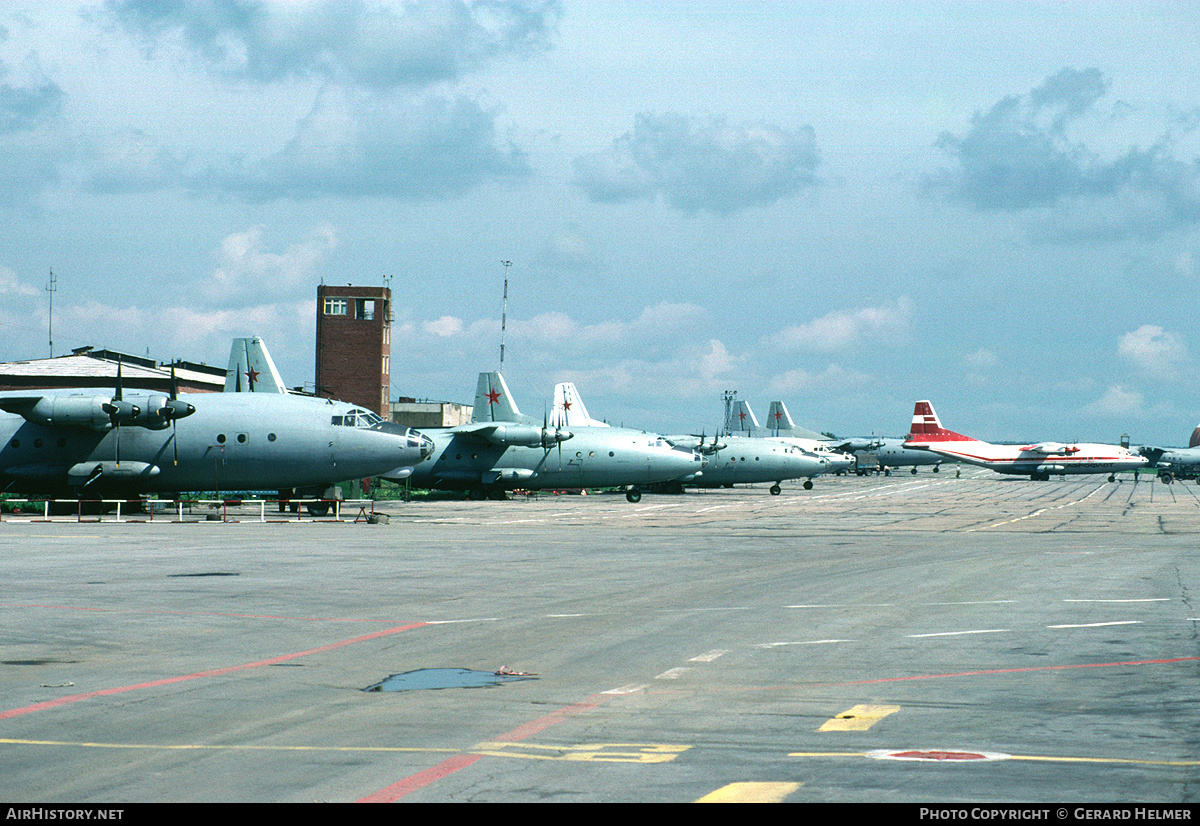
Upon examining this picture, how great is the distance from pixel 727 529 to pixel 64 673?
31119 millimetres

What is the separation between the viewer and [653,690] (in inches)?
478

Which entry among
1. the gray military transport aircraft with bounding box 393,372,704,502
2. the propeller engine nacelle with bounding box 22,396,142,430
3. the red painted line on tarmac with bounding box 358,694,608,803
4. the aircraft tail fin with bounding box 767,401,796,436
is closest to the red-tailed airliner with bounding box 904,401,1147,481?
the aircraft tail fin with bounding box 767,401,796,436

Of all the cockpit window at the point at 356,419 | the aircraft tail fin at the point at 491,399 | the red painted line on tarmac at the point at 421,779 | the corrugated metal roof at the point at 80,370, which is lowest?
the red painted line on tarmac at the point at 421,779

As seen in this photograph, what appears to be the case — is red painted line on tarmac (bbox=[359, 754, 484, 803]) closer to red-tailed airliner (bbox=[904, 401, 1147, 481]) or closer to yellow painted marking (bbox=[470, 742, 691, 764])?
yellow painted marking (bbox=[470, 742, 691, 764])

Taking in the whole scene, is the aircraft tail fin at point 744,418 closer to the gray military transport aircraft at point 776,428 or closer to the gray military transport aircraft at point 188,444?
the gray military transport aircraft at point 776,428

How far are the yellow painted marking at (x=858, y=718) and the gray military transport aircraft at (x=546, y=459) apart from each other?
55.4 metres

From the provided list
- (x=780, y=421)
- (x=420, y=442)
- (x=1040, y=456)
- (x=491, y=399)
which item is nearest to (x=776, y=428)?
(x=780, y=421)

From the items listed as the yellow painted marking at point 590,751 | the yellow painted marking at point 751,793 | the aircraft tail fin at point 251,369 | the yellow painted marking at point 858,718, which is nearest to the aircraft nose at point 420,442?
the aircraft tail fin at point 251,369

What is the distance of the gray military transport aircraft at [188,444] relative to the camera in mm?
46906

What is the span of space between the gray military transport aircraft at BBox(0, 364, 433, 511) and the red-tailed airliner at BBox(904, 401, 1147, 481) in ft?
325

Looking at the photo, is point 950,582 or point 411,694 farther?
point 950,582

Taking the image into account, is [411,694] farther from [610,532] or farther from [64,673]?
[610,532]

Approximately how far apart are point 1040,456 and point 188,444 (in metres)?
106
